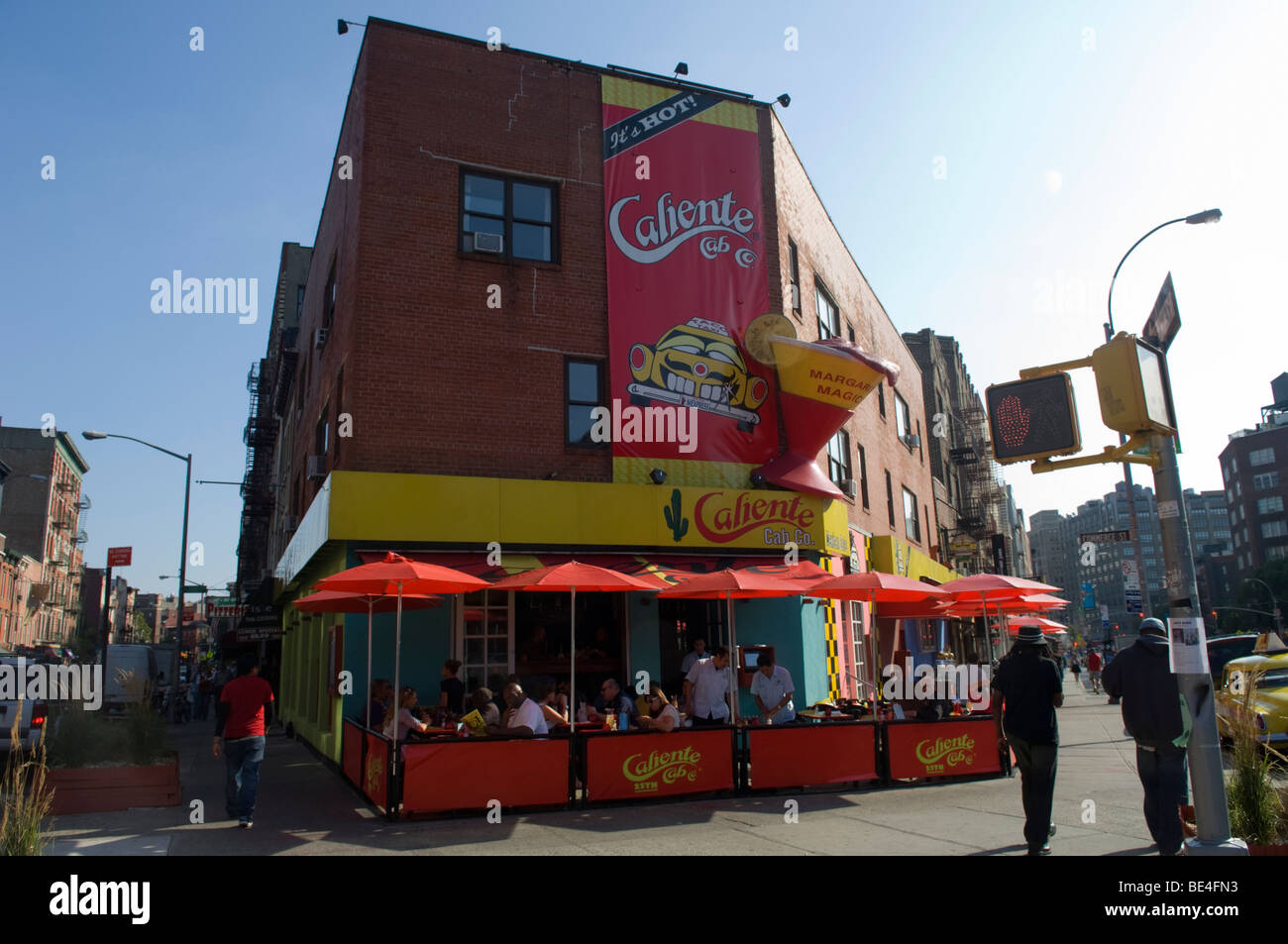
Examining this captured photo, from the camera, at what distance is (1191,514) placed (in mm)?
160125

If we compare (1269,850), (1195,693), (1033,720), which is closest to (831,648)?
(1033,720)

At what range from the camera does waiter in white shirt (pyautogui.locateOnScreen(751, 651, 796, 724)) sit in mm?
12211

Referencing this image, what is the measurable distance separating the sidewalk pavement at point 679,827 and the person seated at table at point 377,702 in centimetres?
98

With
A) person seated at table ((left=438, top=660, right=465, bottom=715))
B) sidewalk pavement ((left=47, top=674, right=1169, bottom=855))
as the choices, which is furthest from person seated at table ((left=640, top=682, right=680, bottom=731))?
person seated at table ((left=438, top=660, right=465, bottom=715))

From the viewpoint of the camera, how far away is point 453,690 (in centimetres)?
1230

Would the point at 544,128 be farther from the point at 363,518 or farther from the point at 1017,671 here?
the point at 1017,671

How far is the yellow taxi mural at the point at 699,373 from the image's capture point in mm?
15945

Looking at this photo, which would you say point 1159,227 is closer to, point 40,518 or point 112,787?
point 112,787

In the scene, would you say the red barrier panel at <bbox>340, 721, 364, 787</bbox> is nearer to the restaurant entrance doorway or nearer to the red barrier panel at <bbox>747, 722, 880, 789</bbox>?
the red barrier panel at <bbox>747, 722, 880, 789</bbox>

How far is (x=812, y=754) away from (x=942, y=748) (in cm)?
206

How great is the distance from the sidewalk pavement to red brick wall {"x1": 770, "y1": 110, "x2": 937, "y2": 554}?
32.7ft

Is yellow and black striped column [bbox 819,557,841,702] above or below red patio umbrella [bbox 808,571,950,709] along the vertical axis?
below

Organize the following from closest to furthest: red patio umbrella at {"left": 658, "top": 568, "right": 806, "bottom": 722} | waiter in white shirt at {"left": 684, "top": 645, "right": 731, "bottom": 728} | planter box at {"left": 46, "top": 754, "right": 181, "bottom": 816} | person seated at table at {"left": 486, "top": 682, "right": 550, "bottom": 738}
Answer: person seated at table at {"left": 486, "top": 682, "right": 550, "bottom": 738} < planter box at {"left": 46, "top": 754, "right": 181, "bottom": 816} < red patio umbrella at {"left": 658, "top": 568, "right": 806, "bottom": 722} < waiter in white shirt at {"left": 684, "top": 645, "right": 731, "bottom": 728}

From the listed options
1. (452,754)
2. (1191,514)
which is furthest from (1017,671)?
(1191,514)
